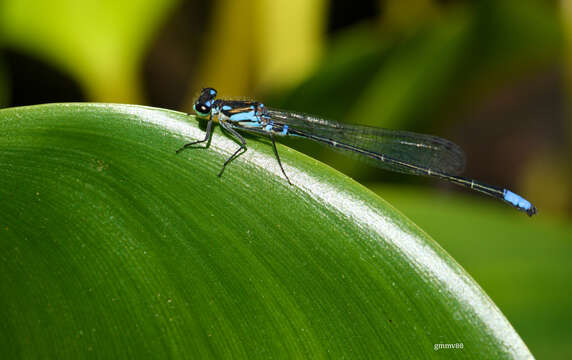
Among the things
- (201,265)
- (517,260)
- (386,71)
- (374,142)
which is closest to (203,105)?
(374,142)

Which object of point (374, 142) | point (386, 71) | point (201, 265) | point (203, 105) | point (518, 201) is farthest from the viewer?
point (386, 71)

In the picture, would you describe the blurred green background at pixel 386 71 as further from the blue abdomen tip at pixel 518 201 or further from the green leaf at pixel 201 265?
the green leaf at pixel 201 265

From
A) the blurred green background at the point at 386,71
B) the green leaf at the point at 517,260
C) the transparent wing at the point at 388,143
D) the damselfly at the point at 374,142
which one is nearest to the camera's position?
the green leaf at the point at 517,260

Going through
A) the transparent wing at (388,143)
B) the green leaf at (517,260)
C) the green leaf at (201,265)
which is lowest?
the green leaf at (201,265)

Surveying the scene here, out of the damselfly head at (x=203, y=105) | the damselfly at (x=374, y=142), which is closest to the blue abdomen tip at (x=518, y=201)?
the damselfly at (x=374, y=142)

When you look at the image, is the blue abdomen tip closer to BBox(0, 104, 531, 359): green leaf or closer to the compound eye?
the compound eye

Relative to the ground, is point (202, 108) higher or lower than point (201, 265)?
higher

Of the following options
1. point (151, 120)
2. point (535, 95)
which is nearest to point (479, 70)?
point (151, 120)

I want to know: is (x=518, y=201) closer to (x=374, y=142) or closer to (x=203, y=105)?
(x=374, y=142)
